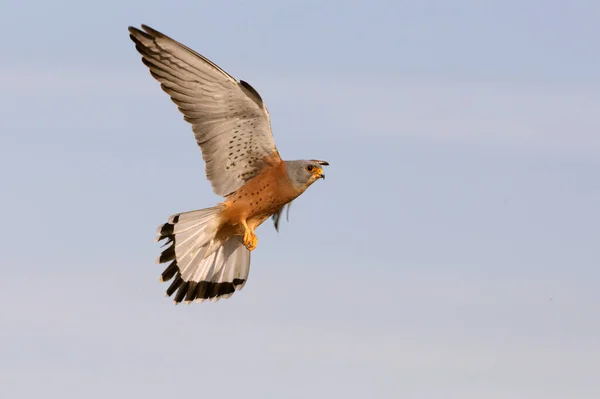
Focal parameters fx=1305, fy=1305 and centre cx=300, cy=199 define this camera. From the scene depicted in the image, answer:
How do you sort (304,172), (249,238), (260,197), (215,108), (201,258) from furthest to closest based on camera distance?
(201,258), (249,238), (260,197), (304,172), (215,108)

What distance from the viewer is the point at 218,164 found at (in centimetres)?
1641

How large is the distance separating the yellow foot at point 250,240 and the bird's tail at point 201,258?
38cm

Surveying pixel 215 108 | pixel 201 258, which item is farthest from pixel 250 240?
pixel 215 108

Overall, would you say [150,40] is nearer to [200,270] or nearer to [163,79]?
[163,79]

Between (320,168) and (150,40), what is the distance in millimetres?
2616

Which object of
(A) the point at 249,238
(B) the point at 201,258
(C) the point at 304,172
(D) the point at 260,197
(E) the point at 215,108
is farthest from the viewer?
(B) the point at 201,258

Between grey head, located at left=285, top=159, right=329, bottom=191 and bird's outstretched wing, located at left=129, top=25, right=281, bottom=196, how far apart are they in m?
0.33

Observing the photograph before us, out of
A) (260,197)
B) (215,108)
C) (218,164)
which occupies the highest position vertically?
(215,108)

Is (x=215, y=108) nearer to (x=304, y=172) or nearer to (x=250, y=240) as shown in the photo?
(x=304, y=172)

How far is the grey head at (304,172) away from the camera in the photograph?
16.2 metres

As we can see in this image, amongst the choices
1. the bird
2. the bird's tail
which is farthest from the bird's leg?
the bird's tail

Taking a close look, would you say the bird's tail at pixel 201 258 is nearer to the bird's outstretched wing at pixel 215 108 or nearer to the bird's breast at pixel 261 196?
the bird's breast at pixel 261 196

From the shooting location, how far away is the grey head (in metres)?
16.2

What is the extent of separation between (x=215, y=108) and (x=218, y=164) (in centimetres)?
82
